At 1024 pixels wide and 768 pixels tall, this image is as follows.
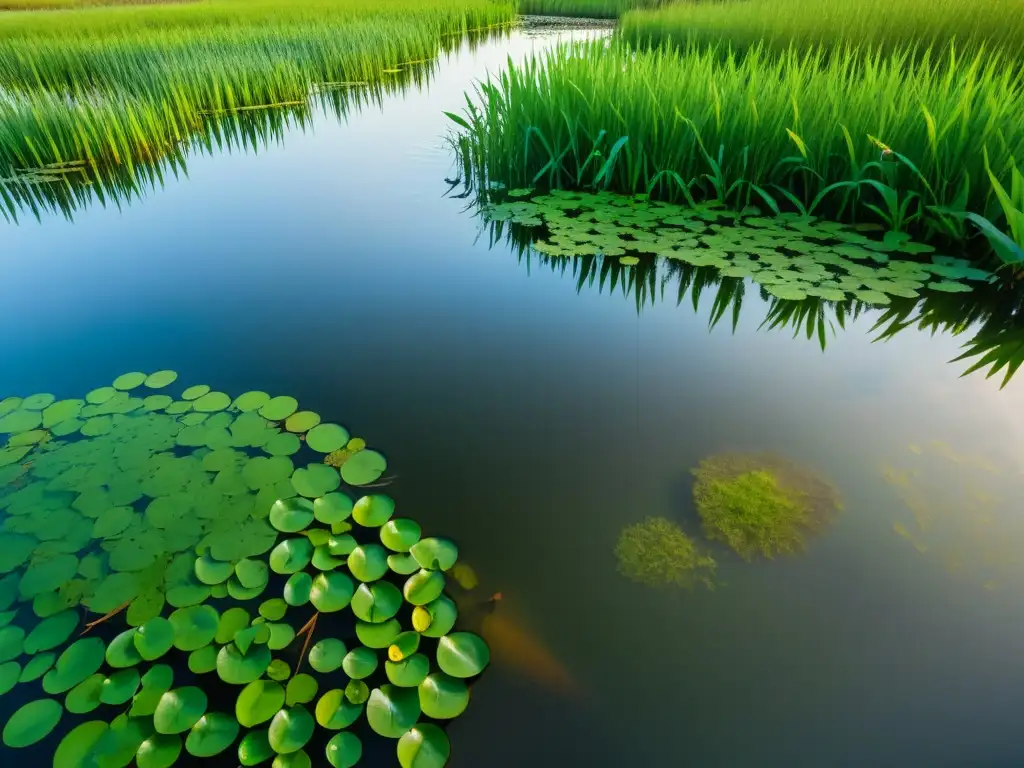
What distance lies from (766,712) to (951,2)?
767 centimetres

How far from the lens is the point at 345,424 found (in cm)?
185

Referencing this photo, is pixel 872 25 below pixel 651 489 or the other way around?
the other way around

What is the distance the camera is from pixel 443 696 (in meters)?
1.10

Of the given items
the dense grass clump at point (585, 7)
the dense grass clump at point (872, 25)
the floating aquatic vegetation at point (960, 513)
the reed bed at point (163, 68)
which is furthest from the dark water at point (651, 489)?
the dense grass clump at point (585, 7)

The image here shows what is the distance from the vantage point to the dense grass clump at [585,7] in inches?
643

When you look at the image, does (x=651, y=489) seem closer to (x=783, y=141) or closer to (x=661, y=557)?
(x=661, y=557)

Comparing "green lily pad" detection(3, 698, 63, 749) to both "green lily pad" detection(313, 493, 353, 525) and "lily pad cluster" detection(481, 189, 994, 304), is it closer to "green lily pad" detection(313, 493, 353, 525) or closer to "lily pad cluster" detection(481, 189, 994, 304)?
"green lily pad" detection(313, 493, 353, 525)

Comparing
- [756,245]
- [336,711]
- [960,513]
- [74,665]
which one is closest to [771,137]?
[756,245]

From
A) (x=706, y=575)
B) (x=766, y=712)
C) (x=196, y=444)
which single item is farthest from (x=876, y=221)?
(x=196, y=444)

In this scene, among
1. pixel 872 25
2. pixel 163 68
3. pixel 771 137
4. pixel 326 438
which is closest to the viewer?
pixel 326 438

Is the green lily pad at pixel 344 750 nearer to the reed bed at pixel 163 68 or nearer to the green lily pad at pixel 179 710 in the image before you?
the green lily pad at pixel 179 710

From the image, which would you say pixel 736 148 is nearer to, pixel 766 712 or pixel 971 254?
pixel 971 254

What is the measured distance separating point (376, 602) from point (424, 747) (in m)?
0.34

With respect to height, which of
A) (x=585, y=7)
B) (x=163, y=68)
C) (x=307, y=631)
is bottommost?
(x=307, y=631)
